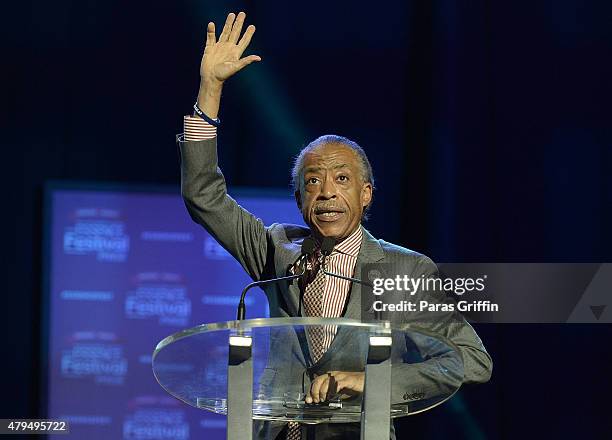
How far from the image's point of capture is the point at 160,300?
163 inches

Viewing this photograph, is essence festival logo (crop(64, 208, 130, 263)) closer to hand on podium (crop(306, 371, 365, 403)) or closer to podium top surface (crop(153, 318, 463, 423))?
podium top surface (crop(153, 318, 463, 423))

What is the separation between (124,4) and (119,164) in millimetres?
641

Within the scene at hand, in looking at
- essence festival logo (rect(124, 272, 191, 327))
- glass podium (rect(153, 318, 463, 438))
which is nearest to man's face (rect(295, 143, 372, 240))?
glass podium (rect(153, 318, 463, 438))

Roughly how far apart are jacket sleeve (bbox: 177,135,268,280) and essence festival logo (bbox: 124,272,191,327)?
1527 millimetres

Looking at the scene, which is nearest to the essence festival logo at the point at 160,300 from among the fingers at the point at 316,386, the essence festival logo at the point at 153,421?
the essence festival logo at the point at 153,421

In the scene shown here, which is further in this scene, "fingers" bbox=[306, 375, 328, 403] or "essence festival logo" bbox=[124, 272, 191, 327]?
"essence festival logo" bbox=[124, 272, 191, 327]

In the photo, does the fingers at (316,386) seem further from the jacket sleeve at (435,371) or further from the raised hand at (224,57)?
the raised hand at (224,57)

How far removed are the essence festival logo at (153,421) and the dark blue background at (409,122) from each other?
24.6 inches

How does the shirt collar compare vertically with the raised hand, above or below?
below

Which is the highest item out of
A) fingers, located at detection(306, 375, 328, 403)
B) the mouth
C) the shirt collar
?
the mouth

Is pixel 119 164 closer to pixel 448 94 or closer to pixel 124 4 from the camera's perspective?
pixel 124 4

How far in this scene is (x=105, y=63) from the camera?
14.1 ft

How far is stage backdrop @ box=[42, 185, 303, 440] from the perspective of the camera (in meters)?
4.07

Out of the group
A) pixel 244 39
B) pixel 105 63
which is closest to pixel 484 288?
pixel 244 39
